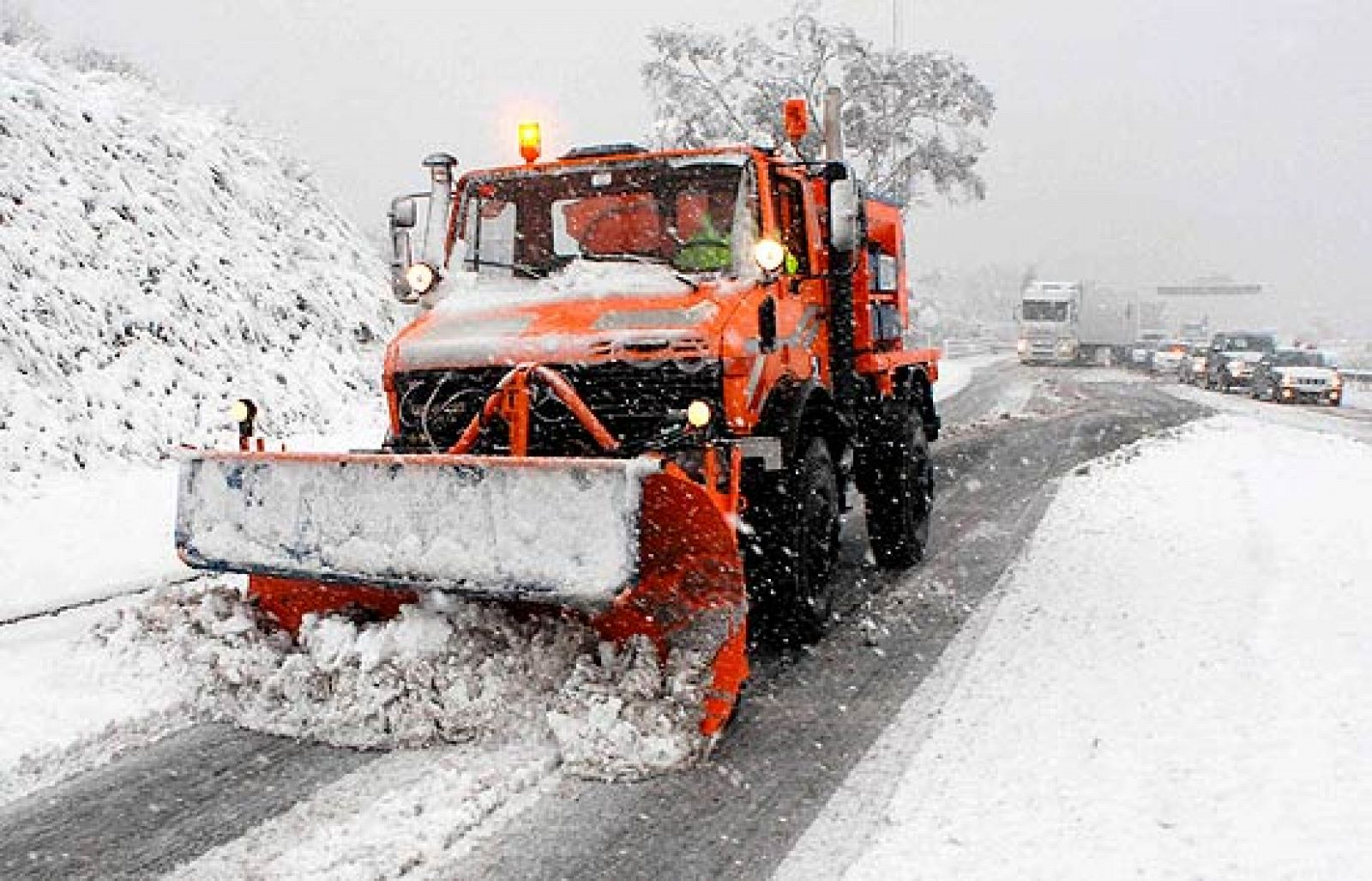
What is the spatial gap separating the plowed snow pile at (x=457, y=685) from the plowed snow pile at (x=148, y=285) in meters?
6.34

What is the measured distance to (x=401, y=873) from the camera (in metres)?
3.25

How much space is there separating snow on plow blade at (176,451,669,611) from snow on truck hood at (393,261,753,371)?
77cm

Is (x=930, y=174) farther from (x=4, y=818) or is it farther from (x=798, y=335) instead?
(x=4, y=818)

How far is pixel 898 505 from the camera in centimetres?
754

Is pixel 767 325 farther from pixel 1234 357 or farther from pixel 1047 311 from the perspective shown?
pixel 1047 311

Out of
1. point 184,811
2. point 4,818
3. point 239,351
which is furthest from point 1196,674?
point 239,351

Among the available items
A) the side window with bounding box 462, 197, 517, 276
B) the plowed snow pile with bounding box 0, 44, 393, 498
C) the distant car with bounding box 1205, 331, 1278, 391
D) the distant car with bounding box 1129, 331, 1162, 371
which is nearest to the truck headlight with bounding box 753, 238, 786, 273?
the side window with bounding box 462, 197, 517, 276

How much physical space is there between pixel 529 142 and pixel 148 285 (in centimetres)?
909

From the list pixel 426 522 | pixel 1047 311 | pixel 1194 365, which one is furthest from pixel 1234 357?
pixel 426 522

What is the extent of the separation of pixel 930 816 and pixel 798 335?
9.19 feet

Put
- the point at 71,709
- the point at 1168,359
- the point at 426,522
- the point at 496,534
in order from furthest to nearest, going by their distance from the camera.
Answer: the point at 1168,359
the point at 71,709
the point at 426,522
the point at 496,534

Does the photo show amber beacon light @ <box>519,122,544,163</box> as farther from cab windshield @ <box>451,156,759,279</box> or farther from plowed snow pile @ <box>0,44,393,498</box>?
plowed snow pile @ <box>0,44,393,498</box>

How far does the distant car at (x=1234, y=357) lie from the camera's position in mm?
31312

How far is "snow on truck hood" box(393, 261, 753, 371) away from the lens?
15.6ft
